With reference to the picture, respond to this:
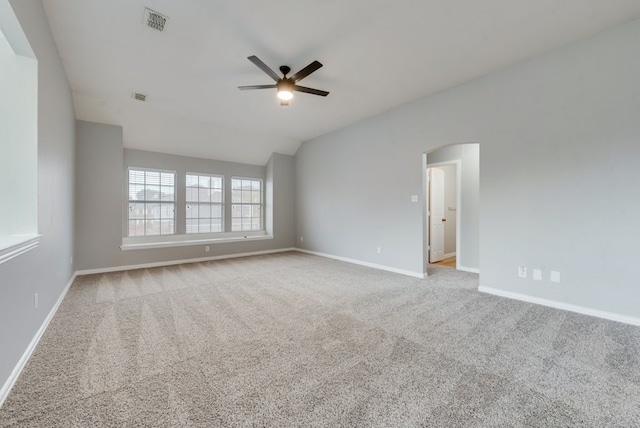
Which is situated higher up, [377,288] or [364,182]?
[364,182]

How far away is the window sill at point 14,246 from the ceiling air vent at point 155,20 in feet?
7.42

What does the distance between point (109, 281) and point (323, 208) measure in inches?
174

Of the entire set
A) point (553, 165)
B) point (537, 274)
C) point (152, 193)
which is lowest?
point (537, 274)

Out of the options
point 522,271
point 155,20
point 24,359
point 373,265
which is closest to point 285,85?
point 155,20

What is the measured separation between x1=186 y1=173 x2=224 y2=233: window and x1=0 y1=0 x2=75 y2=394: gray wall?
2.41 meters

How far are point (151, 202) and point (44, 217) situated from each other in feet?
11.4

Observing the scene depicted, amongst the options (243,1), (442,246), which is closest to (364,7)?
(243,1)

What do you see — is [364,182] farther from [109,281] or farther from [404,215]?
[109,281]

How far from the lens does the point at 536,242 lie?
3318 millimetres

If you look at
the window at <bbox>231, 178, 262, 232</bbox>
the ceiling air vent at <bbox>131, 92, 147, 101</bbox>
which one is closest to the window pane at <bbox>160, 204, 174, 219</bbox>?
the window at <bbox>231, 178, 262, 232</bbox>

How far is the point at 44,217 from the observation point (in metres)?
2.60

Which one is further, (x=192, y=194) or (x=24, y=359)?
(x=192, y=194)

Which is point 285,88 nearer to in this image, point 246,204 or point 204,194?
point 204,194

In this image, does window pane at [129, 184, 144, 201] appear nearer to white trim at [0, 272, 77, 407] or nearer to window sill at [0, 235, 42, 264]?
white trim at [0, 272, 77, 407]
